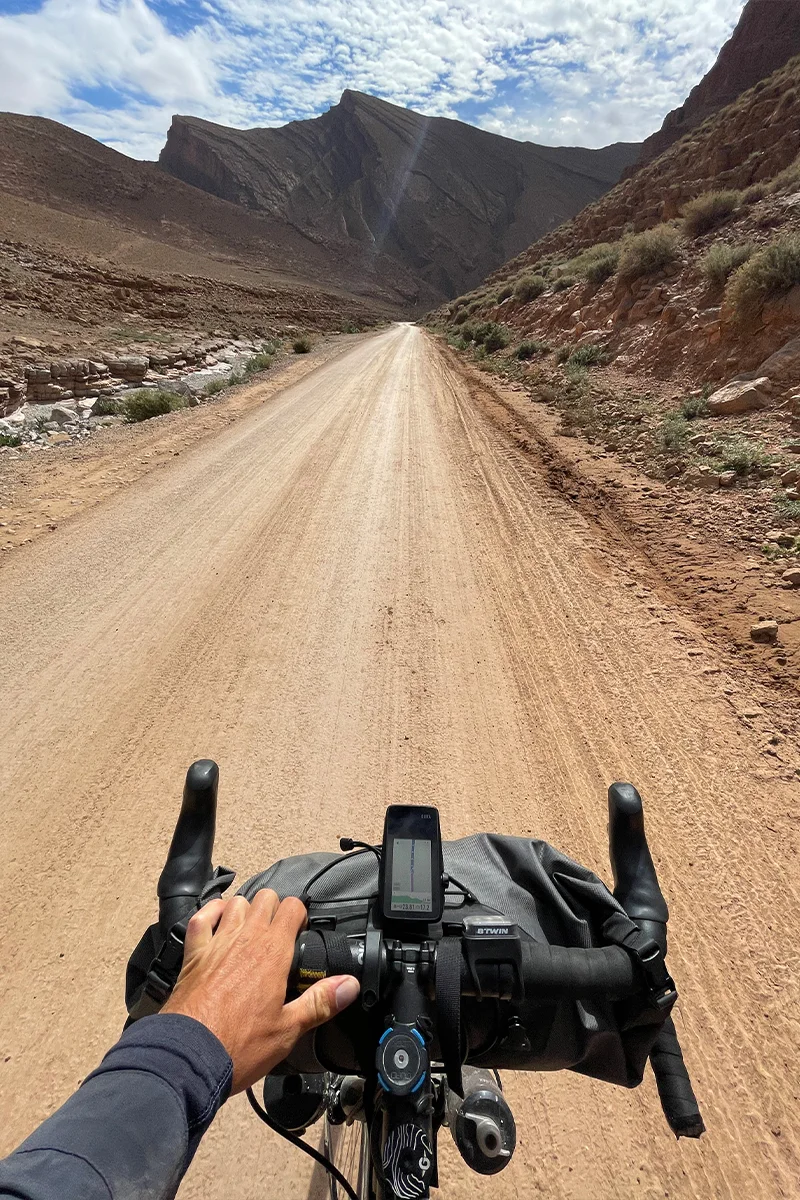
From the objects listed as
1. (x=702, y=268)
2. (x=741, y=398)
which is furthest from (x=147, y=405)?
(x=702, y=268)

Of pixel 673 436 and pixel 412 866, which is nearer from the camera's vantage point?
pixel 412 866

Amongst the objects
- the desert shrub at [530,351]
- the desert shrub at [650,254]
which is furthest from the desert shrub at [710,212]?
the desert shrub at [530,351]

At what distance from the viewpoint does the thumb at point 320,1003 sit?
42.5 inches

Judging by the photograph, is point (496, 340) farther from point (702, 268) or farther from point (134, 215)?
point (134, 215)

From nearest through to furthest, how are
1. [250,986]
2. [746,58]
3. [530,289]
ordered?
[250,986]
[530,289]
[746,58]

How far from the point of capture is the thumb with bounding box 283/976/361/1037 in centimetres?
108

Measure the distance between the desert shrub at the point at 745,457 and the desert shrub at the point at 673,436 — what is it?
476mm

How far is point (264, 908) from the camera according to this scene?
48.8 inches

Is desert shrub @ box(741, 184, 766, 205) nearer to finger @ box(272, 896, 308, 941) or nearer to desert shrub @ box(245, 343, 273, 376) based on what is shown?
desert shrub @ box(245, 343, 273, 376)

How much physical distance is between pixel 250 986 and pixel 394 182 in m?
103

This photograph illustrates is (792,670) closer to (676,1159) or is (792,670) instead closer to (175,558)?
(676,1159)

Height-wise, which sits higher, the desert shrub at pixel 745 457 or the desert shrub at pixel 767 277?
the desert shrub at pixel 767 277

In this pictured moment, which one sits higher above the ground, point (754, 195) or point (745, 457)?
point (754, 195)

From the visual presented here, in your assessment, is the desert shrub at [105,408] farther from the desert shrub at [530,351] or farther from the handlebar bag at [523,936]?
the handlebar bag at [523,936]
